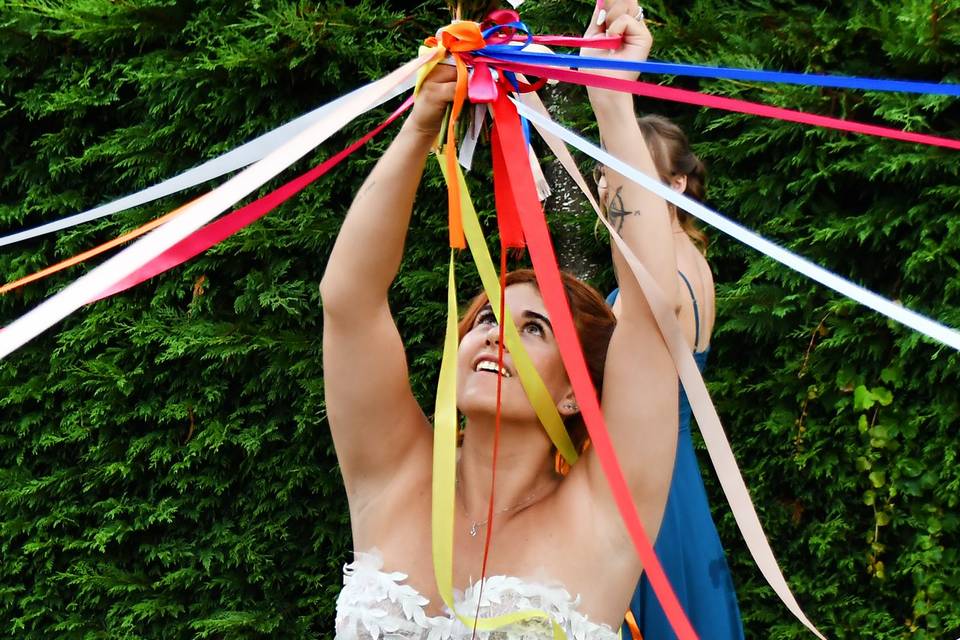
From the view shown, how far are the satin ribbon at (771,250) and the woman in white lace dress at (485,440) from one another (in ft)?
0.32

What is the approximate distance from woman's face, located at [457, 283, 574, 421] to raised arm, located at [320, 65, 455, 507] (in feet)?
0.38

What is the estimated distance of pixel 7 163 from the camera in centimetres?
446

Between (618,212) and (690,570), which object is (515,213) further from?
(690,570)

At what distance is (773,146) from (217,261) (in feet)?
6.28

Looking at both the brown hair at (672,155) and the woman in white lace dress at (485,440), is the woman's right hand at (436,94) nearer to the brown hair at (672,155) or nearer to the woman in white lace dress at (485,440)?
the woman in white lace dress at (485,440)

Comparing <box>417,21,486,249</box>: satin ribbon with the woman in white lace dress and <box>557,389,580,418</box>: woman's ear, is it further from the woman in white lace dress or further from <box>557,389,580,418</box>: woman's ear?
<box>557,389,580,418</box>: woman's ear

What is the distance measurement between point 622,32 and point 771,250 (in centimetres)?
46

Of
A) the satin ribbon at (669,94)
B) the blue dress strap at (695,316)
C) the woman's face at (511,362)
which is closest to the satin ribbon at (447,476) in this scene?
the woman's face at (511,362)

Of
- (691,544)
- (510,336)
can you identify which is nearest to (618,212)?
(510,336)

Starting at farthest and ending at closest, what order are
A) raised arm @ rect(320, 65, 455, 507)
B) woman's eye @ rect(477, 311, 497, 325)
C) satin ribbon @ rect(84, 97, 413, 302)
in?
woman's eye @ rect(477, 311, 497, 325) < raised arm @ rect(320, 65, 455, 507) < satin ribbon @ rect(84, 97, 413, 302)

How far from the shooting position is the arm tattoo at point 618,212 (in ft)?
6.02

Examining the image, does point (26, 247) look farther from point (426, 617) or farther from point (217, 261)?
point (426, 617)

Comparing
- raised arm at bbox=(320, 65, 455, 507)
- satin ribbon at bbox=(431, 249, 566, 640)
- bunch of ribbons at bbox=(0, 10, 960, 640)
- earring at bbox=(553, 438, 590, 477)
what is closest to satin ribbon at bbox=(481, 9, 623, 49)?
bunch of ribbons at bbox=(0, 10, 960, 640)

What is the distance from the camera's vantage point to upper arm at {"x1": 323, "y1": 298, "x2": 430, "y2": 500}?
6.20 ft
